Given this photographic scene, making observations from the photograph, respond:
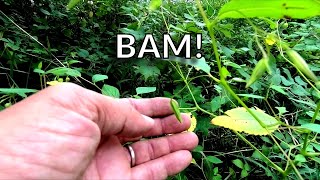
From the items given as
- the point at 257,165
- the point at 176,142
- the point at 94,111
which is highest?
the point at 94,111

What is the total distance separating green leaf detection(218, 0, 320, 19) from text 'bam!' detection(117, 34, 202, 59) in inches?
25.0

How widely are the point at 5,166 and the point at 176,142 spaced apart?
39cm

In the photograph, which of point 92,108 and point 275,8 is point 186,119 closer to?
point 92,108

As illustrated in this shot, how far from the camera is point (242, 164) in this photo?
104 centimetres

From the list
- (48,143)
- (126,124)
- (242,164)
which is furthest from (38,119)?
(242,164)

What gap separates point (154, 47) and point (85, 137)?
57cm

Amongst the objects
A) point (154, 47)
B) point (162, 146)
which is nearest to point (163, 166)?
point (162, 146)

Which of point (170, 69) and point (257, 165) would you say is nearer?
point (257, 165)

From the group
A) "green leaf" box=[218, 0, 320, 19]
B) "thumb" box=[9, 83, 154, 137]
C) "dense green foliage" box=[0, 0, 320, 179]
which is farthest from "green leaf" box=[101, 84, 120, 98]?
"green leaf" box=[218, 0, 320, 19]

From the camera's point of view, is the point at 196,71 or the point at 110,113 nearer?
the point at 110,113

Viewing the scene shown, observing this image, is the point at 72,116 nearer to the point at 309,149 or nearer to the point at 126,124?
the point at 126,124

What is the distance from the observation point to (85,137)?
75cm

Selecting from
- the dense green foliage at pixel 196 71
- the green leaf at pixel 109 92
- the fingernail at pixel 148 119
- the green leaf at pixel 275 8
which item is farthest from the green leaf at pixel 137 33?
the green leaf at pixel 275 8

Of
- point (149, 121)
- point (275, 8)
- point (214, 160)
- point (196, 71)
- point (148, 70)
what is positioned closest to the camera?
point (275, 8)
